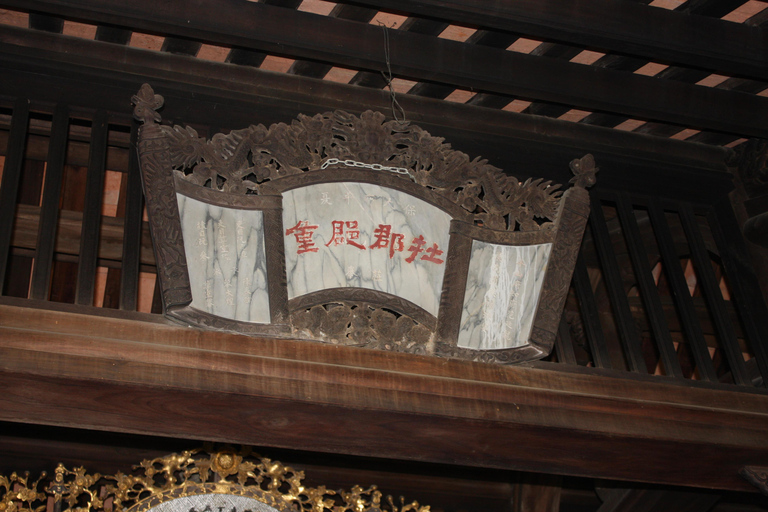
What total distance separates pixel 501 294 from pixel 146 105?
1.54 meters

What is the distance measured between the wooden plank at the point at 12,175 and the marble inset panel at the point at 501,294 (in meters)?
1.69

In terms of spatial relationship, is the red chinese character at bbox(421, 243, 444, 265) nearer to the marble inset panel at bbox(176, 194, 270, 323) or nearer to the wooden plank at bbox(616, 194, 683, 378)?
the marble inset panel at bbox(176, 194, 270, 323)

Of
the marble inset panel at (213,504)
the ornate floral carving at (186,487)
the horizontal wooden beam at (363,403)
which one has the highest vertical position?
the horizontal wooden beam at (363,403)

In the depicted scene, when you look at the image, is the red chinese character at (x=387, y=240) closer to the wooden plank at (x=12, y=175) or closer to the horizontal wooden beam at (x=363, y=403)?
the horizontal wooden beam at (x=363, y=403)

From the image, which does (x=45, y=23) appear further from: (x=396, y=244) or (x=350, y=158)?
(x=396, y=244)

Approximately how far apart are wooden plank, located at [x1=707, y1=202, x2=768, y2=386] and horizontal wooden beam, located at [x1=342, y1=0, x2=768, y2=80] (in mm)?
894

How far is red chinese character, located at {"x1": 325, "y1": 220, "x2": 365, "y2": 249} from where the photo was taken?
3.10 m

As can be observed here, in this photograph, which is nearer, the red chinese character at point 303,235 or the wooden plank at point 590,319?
the red chinese character at point 303,235

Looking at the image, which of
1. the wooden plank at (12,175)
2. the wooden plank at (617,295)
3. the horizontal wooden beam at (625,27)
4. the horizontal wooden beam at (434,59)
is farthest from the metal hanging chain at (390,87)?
the wooden plank at (12,175)

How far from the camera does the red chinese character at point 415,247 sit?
3.15m

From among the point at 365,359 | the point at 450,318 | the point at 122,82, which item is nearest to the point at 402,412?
the point at 365,359

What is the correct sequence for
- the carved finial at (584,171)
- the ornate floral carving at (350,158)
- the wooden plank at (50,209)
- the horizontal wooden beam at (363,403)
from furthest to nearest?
the carved finial at (584,171)
the ornate floral carving at (350,158)
the wooden plank at (50,209)
the horizontal wooden beam at (363,403)

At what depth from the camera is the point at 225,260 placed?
Answer: 9.68 ft

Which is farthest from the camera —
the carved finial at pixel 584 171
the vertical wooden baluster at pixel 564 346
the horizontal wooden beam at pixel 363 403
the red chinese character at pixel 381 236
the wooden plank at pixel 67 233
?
the wooden plank at pixel 67 233
